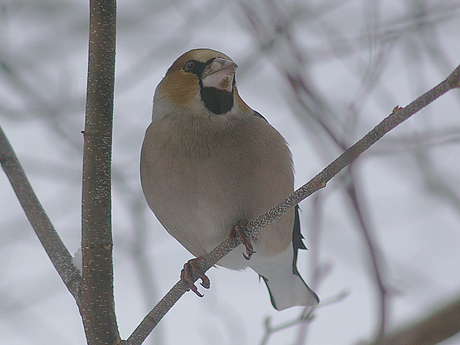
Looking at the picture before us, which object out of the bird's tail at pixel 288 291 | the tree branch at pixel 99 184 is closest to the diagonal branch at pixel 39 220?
the tree branch at pixel 99 184

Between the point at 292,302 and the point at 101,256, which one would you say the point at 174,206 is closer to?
the point at 101,256

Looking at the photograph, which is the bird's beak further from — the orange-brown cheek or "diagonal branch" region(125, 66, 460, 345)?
"diagonal branch" region(125, 66, 460, 345)

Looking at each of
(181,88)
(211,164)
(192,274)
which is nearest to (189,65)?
(181,88)

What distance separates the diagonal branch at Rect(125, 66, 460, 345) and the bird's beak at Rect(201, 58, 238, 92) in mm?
922

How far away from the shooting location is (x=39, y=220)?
8.66 feet

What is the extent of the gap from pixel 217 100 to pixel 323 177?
54.4 inches

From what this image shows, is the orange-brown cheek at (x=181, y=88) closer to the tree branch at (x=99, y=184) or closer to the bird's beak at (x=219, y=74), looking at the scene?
the bird's beak at (x=219, y=74)

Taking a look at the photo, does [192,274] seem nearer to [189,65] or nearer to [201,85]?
[201,85]

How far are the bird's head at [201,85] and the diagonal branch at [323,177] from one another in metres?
0.89

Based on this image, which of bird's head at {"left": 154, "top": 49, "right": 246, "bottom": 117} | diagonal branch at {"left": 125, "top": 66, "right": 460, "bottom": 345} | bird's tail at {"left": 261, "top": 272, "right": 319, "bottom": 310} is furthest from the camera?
bird's tail at {"left": 261, "top": 272, "right": 319, "bottom": 310}

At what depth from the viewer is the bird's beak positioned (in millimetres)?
2918

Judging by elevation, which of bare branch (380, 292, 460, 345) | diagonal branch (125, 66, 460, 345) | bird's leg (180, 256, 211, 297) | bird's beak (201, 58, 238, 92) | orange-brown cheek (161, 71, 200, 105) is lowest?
bare branch (380, 292, 460, 345)

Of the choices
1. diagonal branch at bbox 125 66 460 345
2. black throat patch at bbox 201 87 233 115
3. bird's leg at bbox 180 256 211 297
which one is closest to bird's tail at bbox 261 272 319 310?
bird's leg at bbox 180 256 211 297

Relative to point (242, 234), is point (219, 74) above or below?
above
